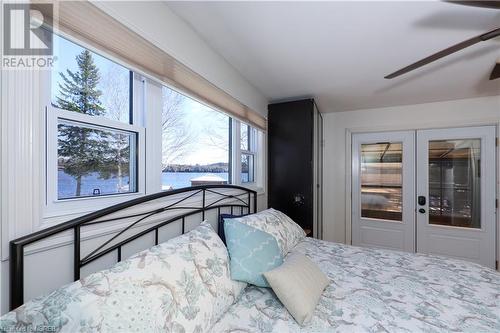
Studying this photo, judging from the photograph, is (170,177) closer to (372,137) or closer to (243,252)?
(243,252)

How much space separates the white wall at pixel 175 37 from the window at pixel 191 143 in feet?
0.82

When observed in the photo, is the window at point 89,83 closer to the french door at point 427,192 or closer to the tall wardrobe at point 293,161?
the tall wardrobe at point 293,161

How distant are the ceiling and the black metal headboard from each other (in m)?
1.13

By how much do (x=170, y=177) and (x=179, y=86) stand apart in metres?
0.62

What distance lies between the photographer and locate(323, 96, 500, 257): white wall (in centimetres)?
292

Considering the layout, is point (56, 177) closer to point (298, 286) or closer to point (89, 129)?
point (89, 129)

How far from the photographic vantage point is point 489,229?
2.91 m

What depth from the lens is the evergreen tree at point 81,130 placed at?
1.01 meters

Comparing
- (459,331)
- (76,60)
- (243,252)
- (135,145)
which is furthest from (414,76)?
(76,60)

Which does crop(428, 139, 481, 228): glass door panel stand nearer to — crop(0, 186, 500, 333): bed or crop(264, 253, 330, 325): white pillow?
crop(0, 186, 500, 333): bed

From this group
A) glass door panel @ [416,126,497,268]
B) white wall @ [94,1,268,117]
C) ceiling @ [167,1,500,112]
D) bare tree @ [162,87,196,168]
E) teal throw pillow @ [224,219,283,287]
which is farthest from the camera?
glass door panel @ [416,126,497,268]

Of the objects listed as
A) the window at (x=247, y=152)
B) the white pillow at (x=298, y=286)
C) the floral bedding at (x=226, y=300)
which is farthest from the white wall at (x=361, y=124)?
the white pillow at (x=298, y=286)

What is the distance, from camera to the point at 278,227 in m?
1.82
